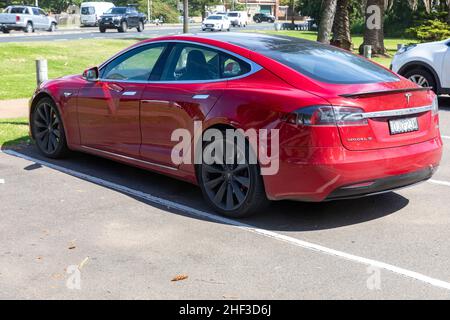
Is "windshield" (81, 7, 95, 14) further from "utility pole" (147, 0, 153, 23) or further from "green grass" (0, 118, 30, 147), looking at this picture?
"green grass" (0, 118, 30, 147)

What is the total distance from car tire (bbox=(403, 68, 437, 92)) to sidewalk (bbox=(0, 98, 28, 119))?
7302mm

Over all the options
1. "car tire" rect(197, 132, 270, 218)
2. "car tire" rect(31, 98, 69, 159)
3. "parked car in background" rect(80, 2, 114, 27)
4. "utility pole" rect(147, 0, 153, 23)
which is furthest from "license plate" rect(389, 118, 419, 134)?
"utility pole" rect(147, 0, 153, 23)

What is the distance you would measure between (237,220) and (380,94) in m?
1.61

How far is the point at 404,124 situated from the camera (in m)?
5.23

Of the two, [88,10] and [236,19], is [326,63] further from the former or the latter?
[236,19]

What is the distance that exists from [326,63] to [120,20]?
40.6 m

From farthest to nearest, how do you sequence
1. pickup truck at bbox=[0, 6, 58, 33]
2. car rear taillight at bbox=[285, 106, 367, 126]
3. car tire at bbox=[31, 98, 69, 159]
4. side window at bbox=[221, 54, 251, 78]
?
pickup truck at bbox=[0, 6, 58, 33], car tire at bbox=[31, 98, 69, 159], side window at bbox=[221, 54, 251, 78], car rear taillight at bbox=[285, 106, 367, 126]

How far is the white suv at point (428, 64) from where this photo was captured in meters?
11.6

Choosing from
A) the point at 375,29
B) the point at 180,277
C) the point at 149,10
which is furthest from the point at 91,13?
the point at 180,277

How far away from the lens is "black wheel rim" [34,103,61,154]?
7.49m

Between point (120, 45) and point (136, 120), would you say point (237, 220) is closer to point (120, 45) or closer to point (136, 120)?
point (136, 120)

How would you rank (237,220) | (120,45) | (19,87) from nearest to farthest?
(237,220) < (19,87) < (120,45)

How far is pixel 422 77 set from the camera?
12.0 meters
